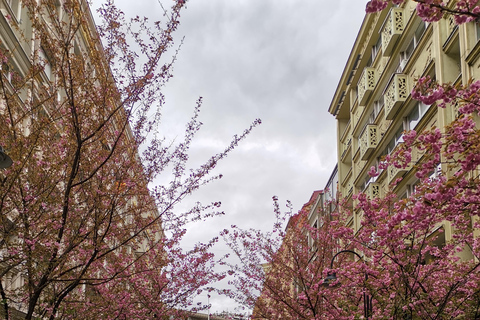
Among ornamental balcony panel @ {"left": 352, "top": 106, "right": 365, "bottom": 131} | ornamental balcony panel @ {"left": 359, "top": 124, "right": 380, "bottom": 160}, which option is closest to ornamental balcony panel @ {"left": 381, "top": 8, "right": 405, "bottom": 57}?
ornamental balcony panel @ {"left": 359, "top": 124, "right": 380, "bottom": 160}

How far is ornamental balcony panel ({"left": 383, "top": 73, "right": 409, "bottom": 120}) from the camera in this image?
25484 millimetres

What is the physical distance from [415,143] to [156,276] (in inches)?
818

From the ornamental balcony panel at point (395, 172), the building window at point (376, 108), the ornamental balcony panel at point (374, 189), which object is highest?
the building window at point (376, 108)

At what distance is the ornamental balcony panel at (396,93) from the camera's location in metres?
25.5

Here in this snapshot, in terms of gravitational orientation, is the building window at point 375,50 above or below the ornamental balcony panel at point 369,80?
above

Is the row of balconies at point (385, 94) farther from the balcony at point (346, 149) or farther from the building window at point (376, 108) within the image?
the balcony at point (346, 149)

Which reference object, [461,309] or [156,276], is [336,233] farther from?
[156,276]

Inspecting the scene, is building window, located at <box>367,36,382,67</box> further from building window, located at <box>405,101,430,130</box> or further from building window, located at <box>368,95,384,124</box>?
building window, located at <box>405,101,430,130</box>

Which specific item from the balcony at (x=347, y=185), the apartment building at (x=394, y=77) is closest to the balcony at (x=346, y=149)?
the apartment building at (x=394, y=77)

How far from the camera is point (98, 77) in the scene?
1314 centimetres

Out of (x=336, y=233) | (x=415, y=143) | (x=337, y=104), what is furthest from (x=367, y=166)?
(x=415, y=143)

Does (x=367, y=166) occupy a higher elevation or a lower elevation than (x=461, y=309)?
higher

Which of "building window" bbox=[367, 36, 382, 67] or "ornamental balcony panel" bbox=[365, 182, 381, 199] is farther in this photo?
"building window" bbox=[367, 36, 382, 67]

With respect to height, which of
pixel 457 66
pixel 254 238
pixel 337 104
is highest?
pixel 337 104
